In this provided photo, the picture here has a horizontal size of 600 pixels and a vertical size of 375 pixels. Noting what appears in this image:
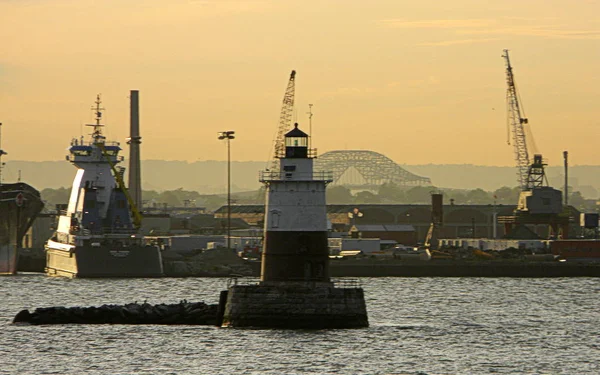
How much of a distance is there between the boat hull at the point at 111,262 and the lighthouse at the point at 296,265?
6954cm

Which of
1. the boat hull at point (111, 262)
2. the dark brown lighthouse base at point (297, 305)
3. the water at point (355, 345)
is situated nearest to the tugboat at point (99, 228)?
the boat hull at point (111, 262)

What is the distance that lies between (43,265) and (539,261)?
5748cm

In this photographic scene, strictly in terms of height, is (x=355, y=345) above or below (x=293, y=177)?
below

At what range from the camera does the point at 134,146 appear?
195 meters

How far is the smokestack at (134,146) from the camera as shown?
627ft

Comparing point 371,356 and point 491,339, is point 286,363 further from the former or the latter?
point 491,339

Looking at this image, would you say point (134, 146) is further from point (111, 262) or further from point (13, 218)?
point (111, 262)

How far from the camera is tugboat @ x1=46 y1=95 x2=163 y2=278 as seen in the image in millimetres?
132125

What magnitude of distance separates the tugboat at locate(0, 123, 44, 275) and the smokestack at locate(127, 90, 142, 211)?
111ft

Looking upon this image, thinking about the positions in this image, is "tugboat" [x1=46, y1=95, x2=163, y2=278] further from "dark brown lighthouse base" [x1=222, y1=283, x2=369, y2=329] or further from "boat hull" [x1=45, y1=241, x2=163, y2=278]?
"dark brown lighthouse base" [x1=222, y1=283, x2=369, y2=329]

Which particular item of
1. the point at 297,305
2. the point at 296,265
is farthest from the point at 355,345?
the point at 296,265

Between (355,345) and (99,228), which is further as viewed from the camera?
(99,228)

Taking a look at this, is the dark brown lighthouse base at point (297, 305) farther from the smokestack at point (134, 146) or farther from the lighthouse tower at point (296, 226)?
the smokestack at point (134, 146)

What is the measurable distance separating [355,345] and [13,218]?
93.8 metres
